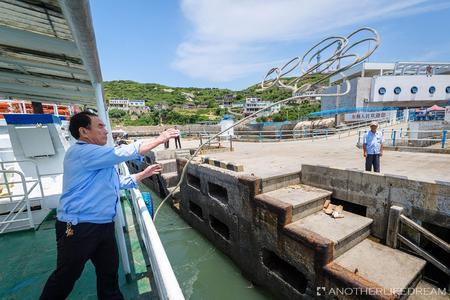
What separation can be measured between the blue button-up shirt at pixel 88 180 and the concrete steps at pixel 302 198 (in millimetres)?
3693

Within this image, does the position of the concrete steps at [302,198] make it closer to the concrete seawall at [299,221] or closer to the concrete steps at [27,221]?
the concrete seawall at [299,221]

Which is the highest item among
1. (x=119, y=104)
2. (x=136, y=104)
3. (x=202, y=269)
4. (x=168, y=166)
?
(x=119, y=104)

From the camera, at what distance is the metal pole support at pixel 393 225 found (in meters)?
4.18

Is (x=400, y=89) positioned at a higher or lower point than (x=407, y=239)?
higher

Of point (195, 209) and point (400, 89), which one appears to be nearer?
point (195, 209)

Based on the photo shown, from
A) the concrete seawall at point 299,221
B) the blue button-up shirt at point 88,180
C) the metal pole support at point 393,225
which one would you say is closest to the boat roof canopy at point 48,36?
the blue button-up shirt at point 88,180

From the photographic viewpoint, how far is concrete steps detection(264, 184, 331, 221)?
474 cm

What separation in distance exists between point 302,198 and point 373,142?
2.71 m

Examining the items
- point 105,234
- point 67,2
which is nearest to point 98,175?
point 105,234

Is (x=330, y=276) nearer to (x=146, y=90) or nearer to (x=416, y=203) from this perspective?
(x=416, y=203)

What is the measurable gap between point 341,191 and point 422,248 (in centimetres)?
167

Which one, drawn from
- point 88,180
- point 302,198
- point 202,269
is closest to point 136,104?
point 202,269

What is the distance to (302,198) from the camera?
5.03m

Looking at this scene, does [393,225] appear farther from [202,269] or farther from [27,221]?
[27,221]
